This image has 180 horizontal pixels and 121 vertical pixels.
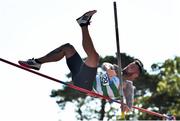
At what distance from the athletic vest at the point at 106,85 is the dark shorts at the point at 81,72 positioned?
34 cm

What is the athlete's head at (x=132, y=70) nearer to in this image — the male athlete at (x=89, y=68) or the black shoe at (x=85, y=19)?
the male athlete at (x=89, y=68)

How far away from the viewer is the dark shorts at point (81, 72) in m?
8.60

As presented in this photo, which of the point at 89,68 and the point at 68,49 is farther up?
the point at 68,49

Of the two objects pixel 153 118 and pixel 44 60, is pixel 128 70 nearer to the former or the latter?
pixel 44 60

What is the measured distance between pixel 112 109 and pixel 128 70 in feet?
94.6

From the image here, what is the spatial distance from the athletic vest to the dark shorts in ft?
1.13

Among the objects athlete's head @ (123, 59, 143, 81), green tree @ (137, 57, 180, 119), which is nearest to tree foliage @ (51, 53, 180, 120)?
green tree @ (137, 57, 180, 119)

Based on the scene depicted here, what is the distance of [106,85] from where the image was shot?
921cm

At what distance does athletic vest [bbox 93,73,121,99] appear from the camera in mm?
9180

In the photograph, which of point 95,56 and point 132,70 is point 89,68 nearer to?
point 95,56

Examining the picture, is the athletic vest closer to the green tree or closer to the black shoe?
the black shoe

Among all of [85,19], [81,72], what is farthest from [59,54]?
[85,19]

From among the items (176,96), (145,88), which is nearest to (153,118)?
(176,96)

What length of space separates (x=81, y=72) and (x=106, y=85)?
0.68 metres
